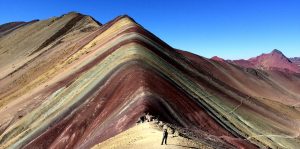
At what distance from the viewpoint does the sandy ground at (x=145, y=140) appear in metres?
24.4

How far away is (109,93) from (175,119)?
9.56 m

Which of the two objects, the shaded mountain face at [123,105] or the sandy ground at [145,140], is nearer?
the sandy ground at [145,140]

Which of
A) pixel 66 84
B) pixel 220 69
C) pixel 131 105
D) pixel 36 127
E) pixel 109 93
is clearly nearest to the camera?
pixel 131 105

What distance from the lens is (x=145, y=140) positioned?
25.7 meters

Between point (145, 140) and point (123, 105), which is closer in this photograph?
point (145, 140)

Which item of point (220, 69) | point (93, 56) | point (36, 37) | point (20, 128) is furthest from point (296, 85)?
point (20, 128)

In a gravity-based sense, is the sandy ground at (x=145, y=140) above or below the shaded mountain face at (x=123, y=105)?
below

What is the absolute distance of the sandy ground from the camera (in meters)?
24.4

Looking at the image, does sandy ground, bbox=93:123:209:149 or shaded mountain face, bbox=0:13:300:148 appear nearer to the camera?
sandy ground, bbox=93:123:209:149

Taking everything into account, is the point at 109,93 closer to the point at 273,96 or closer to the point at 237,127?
the point at 237,127

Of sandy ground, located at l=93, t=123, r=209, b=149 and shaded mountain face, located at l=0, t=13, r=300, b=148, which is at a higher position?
shaded mountain face, located at l=0, t=13, r=300, b=148

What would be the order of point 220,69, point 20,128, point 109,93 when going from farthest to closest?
point 220,69 → point 20,128 → point 109,93

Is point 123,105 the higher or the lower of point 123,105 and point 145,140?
the higher

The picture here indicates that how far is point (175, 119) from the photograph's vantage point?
35562 millimetres
